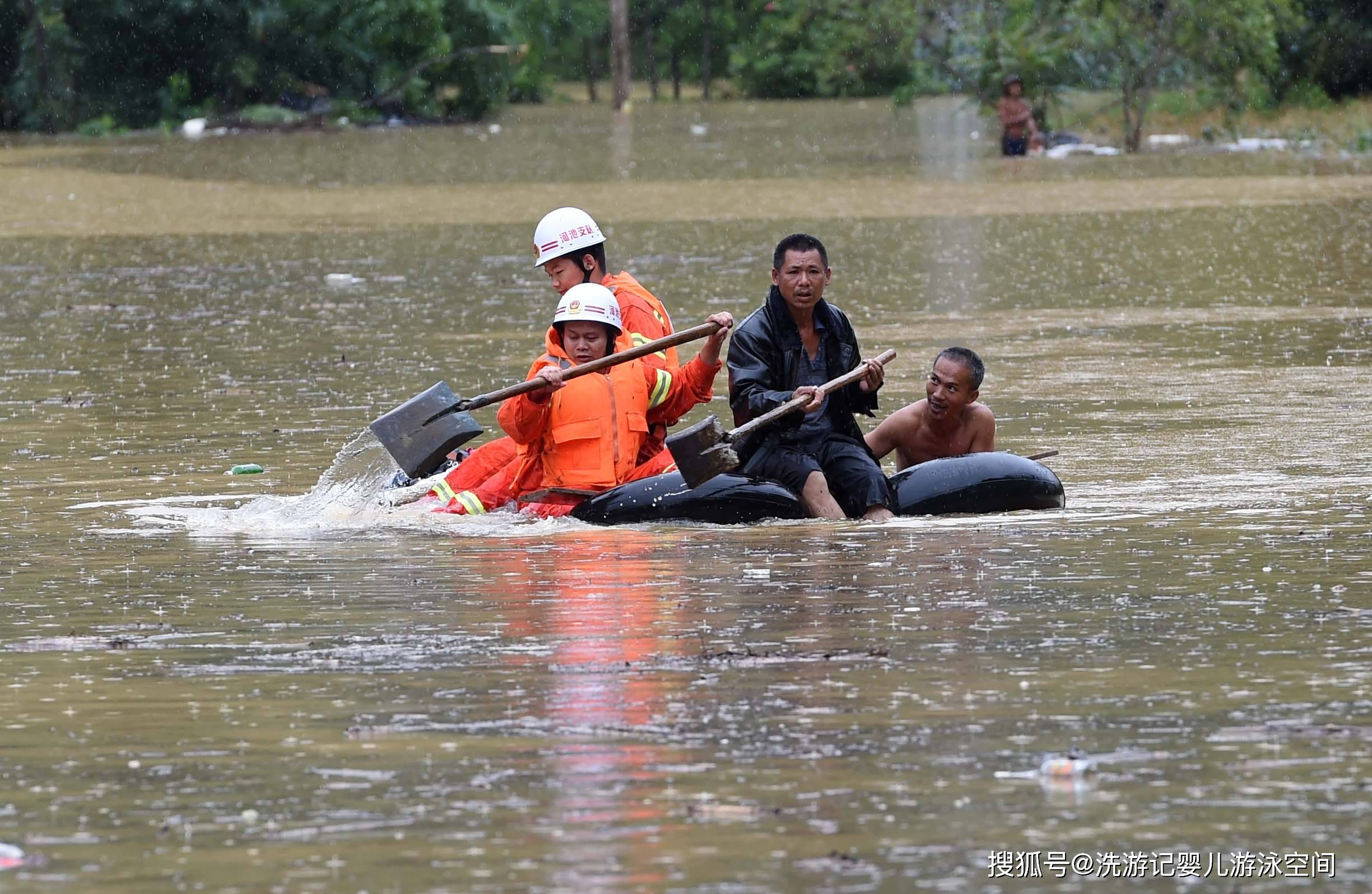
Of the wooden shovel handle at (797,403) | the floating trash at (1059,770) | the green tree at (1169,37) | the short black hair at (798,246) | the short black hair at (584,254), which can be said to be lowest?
the floating trash at (1059,770)

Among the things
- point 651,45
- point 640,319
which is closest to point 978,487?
point 640,319

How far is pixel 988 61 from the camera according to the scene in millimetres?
36500

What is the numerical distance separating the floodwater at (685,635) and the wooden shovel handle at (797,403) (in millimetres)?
415

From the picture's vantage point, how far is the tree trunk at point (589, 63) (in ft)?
244

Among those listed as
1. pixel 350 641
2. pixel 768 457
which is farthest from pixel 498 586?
pixel 768 457

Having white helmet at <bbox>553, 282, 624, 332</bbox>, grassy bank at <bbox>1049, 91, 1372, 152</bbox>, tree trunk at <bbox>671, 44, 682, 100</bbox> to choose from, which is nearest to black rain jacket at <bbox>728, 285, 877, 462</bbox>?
white helmet at <bbox>553, 282, 624, 332</bbox>

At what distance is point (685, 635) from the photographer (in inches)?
282

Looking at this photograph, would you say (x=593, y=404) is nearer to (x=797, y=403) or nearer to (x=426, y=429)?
(x=426, y=429)

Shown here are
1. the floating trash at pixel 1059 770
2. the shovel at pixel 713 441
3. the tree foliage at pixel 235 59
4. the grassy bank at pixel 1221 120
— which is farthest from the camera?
the tree foliage at pixel 235 59

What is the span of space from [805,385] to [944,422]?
2.16 feet

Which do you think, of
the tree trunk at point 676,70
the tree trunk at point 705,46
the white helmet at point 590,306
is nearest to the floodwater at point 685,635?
the white helmet at point 590,306

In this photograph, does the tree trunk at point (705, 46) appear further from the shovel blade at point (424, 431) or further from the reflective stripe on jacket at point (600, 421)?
the reflective stripe on jacket at point (600, 421)

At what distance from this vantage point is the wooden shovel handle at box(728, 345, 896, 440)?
945 cm

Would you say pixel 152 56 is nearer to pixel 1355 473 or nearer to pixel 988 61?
pixel 988 61
